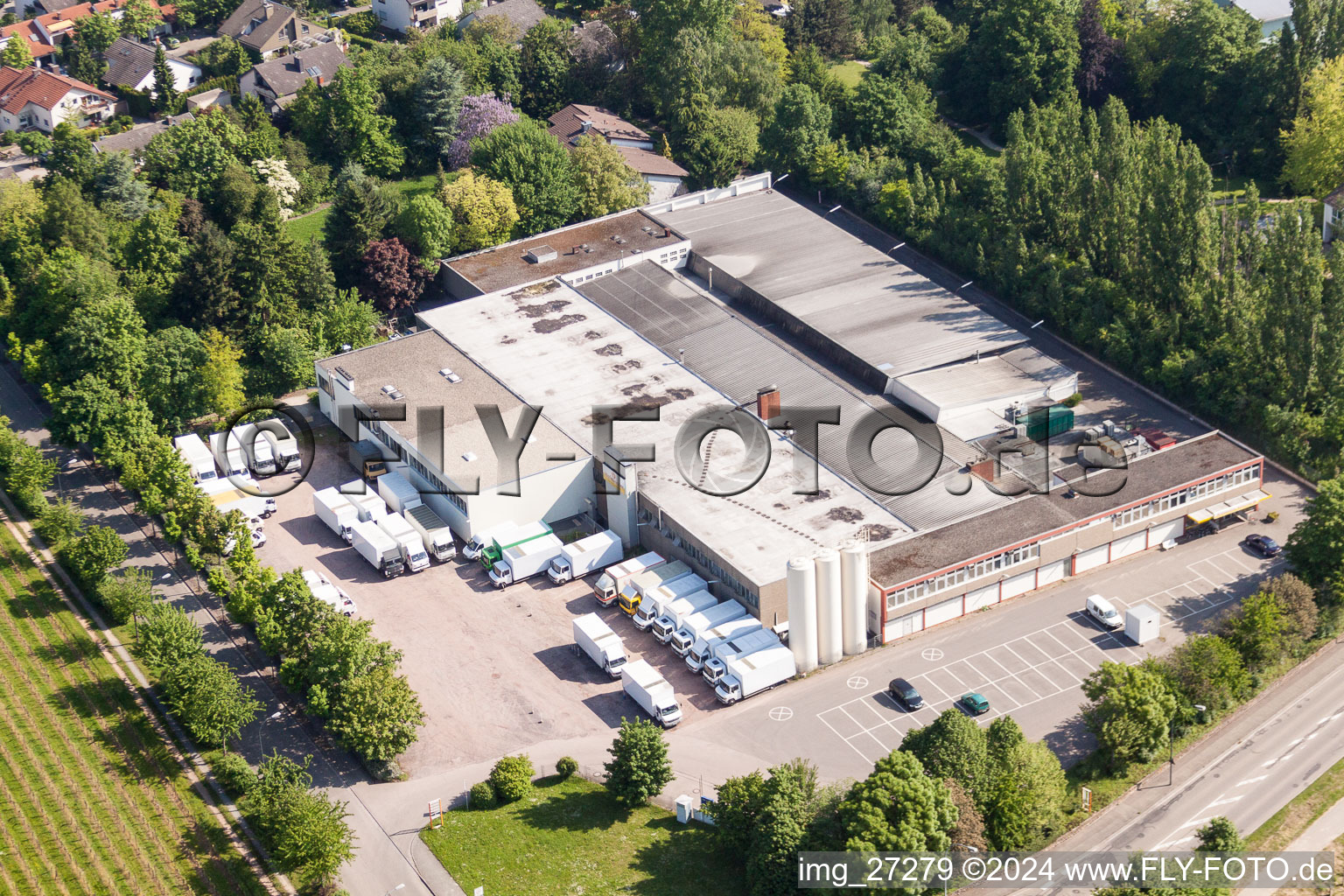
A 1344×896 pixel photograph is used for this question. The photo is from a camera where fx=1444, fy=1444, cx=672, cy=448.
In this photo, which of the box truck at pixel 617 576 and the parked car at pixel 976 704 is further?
the box truck at pixel 617 576

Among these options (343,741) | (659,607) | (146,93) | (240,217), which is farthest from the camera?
(146,93)

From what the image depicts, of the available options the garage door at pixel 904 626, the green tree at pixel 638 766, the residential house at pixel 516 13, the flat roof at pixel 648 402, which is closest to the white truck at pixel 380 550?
the flat roof at pixel 648 402

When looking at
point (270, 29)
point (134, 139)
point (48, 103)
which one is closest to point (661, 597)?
point (134, 139)

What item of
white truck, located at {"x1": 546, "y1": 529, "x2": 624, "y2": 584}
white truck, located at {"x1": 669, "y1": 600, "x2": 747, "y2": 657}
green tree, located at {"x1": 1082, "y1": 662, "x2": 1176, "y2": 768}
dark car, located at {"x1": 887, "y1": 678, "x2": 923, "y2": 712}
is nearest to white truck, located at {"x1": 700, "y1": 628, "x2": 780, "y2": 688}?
white truck, located at {"x1": 669, "y1": 600, "x2": 747, "y2": 657}

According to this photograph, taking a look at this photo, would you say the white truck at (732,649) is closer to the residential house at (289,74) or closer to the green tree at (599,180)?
the green tree at (599,180)

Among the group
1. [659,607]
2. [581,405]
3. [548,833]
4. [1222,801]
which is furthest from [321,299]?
[1222,801]

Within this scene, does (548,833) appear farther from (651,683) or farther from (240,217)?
(240,217)

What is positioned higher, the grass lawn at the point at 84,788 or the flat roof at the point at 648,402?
the flat roof at the point at 648,402
